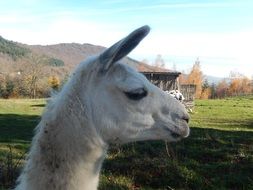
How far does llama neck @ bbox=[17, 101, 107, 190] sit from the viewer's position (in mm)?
3525

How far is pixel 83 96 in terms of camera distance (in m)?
3.77

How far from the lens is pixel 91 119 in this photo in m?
3.71

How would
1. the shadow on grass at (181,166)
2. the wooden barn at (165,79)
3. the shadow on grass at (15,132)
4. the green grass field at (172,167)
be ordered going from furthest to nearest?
the wooden barn at (165,79) → the shadow on grass at (15,132) → the shadow on grass at (181,166) → the green grass field at (172,167)

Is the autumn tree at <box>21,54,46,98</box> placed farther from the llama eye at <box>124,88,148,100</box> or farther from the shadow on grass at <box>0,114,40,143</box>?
the llama eye at <box>124,88,148,100</box>

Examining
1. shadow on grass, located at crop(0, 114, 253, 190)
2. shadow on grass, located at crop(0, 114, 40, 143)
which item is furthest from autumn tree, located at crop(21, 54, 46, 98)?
shadow on grass, located at crop(0, 114, 253, 190)

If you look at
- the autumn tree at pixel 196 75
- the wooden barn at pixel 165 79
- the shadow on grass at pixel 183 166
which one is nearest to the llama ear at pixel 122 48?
the shadow on grass at pixel 183 166

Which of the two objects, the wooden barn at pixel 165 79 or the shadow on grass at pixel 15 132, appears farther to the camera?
the wooden barn at pixel 165 79

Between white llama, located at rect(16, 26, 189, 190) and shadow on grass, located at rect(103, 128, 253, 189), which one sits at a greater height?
white llama, located at rect(16, 26, 189, 190)

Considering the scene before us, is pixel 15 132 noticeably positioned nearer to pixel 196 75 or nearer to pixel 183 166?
pixel 183 166

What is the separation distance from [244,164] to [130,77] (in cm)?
706

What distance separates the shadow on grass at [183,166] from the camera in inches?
357

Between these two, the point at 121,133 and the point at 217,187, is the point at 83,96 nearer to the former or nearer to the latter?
the point at 121,133

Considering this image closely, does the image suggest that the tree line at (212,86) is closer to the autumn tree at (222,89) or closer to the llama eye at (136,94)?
the autumn tree at (222,89)

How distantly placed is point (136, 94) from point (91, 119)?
1.21ft
